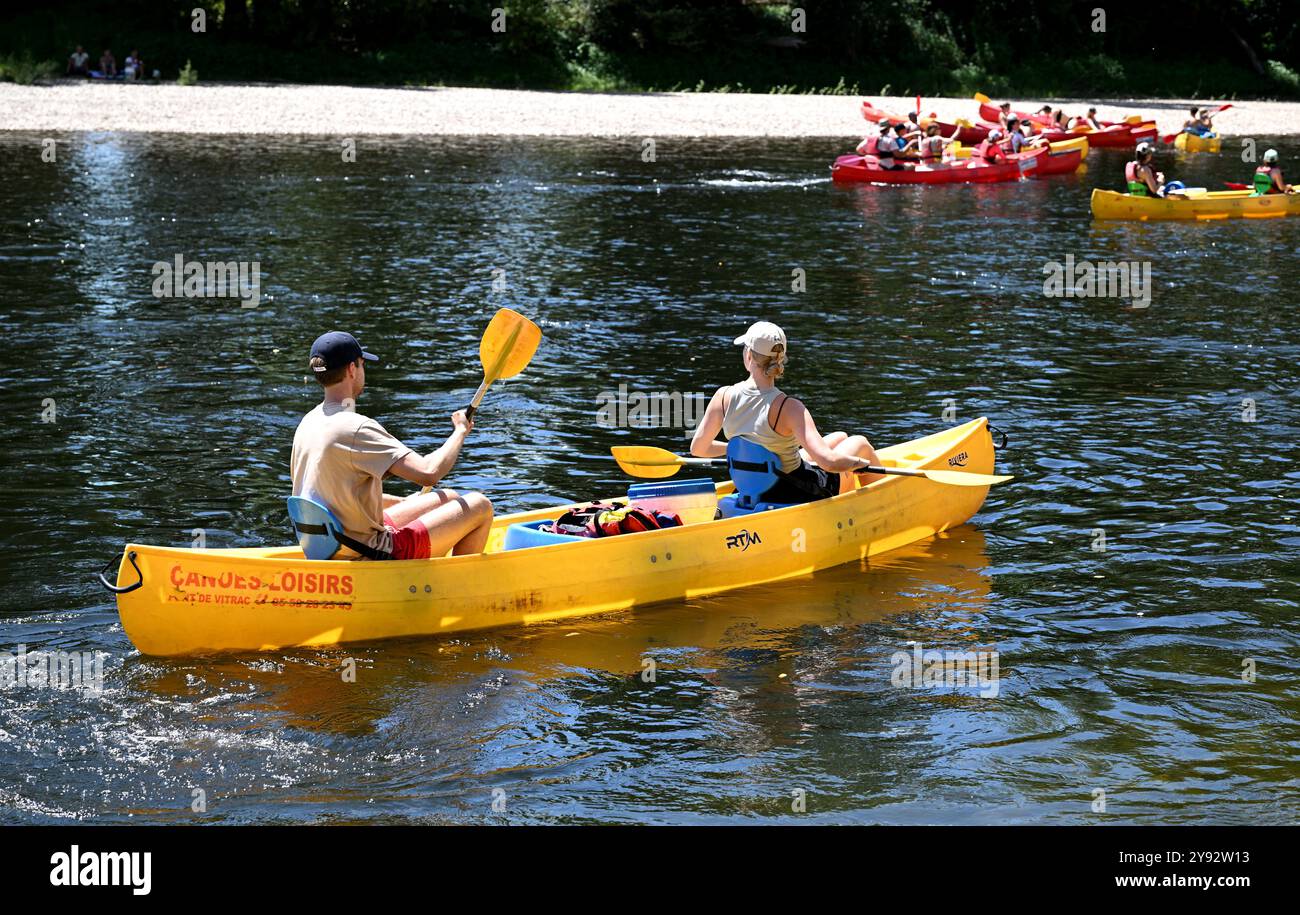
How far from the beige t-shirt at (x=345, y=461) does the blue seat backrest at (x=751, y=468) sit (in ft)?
8.49

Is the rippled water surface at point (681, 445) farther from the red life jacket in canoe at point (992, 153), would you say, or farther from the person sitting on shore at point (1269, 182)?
the red life jacket in canoe at point (992, 153)

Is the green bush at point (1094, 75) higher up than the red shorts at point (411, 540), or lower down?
higher up

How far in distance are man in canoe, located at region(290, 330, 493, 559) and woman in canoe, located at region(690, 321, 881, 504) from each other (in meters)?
1.88

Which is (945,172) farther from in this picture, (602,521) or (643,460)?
(602,521)

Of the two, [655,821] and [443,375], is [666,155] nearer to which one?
[443,375]

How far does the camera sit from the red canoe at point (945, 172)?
104ft

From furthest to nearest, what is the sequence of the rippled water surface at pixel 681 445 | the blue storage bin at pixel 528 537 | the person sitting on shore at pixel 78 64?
the person sitting on shore at pixel 78 64 → the blue storage bin at pixel 528 537 → the rippled water surface at pixel 681 445

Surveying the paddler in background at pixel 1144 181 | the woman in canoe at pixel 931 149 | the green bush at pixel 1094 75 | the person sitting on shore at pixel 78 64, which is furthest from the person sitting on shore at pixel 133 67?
the green bush at pixel 1094 75

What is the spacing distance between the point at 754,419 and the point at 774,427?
14 centimetres

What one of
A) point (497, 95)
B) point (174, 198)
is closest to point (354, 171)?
point (174, 198)

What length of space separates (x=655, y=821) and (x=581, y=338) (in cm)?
1114

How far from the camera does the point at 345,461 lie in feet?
28.1

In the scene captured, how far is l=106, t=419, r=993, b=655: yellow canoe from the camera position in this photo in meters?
8.82
